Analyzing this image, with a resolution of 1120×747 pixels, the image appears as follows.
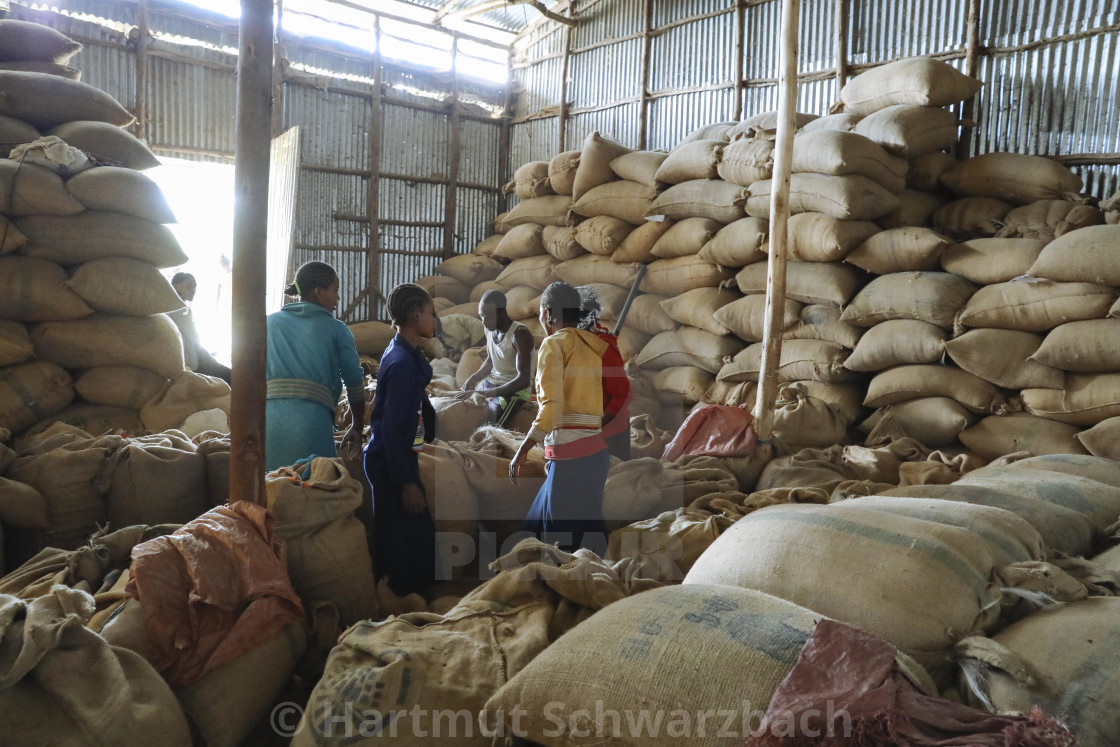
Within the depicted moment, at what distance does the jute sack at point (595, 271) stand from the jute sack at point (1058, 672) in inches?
187

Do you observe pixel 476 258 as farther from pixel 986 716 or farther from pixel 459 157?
pixel 986 716

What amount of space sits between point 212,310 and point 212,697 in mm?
7361

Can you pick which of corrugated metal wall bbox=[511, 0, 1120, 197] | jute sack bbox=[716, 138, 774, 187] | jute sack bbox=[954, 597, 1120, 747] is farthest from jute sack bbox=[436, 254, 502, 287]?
jute sack bbox=[954, 597, 1120, 747]

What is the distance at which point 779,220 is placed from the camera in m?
4.04

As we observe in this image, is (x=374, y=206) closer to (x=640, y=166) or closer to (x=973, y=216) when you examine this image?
(x=640, y=166)

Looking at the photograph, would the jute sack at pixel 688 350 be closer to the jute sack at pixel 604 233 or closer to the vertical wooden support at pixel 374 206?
the jute sack at pixel 604 233

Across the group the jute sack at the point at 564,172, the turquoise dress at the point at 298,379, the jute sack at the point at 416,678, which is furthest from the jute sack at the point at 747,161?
the jute sack at the point at 416,678

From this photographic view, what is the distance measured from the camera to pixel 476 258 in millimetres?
8477

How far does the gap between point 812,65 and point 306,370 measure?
17.0ft

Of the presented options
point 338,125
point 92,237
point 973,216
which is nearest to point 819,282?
point 973,216

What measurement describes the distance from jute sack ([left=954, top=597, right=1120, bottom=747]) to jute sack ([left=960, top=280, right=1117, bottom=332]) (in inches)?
107

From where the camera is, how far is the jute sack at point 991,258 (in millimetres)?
4184

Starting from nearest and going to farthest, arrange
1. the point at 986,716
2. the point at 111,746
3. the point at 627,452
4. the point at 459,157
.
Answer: the point at 986,716
the point at 111,746
the point at 627,452
the point at 459,157

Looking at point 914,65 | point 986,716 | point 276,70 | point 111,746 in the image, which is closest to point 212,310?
point 276,70
